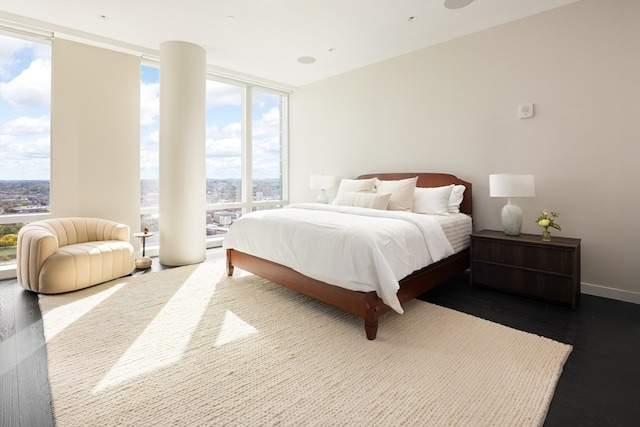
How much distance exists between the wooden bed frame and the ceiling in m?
1.77

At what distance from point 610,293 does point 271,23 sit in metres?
4.42

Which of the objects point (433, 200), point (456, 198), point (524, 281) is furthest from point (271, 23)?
point (524, 281)

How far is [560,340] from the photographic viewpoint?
2227 mm

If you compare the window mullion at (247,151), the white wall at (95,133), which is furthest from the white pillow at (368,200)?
the white wall at (95,133)

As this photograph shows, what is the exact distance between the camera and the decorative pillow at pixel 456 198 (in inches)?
149

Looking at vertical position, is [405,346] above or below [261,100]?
below

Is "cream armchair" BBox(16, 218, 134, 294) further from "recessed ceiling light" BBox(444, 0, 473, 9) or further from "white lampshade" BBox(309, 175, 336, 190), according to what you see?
"recessed ceiling light" BBox(444, 0, 473, 9)

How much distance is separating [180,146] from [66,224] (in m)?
1.53

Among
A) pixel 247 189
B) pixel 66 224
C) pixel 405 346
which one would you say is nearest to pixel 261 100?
pixel 247 189

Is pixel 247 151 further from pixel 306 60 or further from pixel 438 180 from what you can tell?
pixel 438 180

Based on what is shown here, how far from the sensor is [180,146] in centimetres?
414

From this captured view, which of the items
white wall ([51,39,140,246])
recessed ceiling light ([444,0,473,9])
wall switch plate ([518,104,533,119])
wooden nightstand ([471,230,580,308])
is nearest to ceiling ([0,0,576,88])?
recessed ceiling light ([444,0,473,9])

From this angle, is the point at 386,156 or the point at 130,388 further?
the point at 386,156

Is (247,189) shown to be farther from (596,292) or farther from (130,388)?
(596,292)
